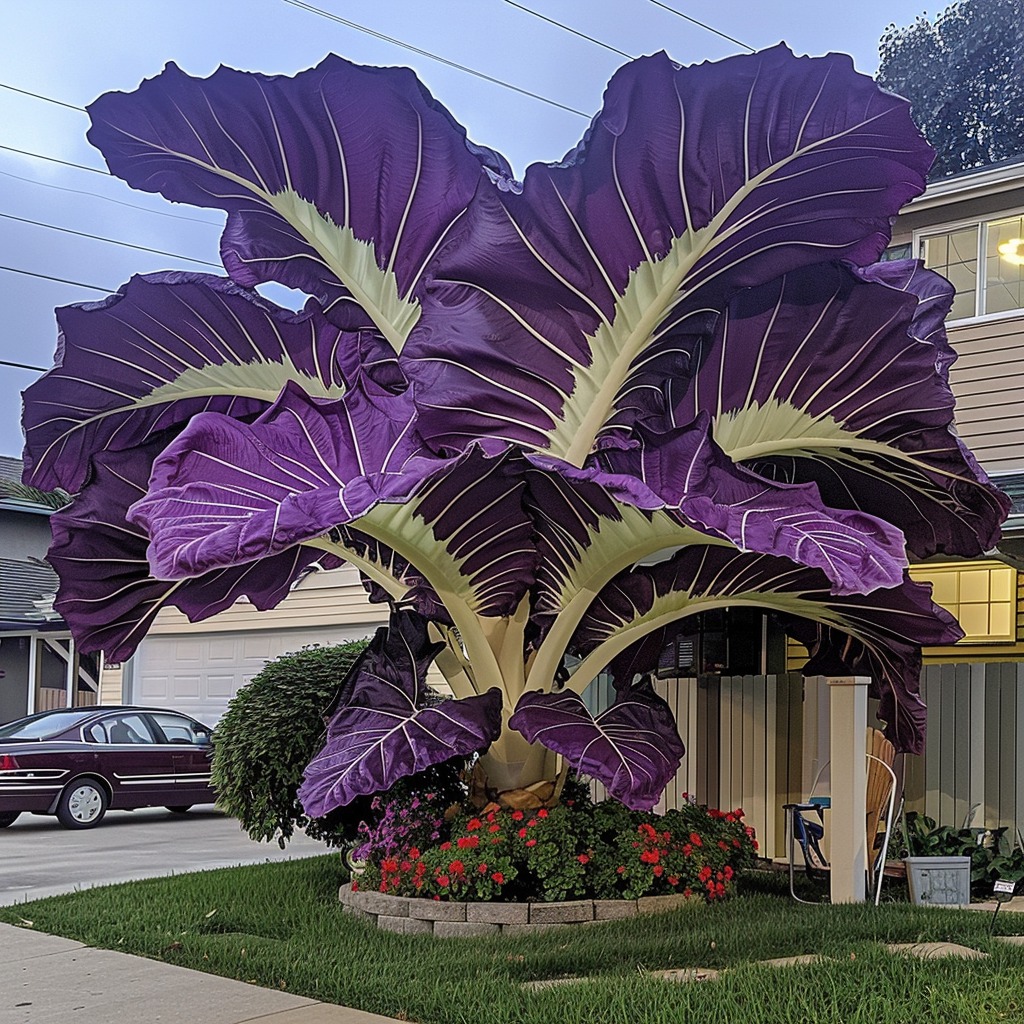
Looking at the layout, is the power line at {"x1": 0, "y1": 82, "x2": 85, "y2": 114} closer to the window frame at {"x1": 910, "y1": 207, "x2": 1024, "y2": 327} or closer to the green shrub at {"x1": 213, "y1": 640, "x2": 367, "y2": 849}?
the green shrub at {"x1": 213, "y1": 640, "x2": 367, "y2": 849}

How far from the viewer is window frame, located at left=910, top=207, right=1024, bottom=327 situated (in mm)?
11305

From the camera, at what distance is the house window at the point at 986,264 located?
11.5 meters

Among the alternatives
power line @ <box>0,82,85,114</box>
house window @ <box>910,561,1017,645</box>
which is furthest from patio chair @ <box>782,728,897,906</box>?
power line @ <box>0,82,85,114</box>

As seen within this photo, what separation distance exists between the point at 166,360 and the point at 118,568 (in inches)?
53.0

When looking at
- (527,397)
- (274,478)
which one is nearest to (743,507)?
(527,397)

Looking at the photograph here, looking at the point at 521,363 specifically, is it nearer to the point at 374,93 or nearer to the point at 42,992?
the point at 374,93

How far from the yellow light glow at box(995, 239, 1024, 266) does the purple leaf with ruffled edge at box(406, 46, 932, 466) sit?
4944 mm

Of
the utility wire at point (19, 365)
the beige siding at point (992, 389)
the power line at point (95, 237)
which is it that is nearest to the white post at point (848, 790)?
the beige siding at point (992, 389)

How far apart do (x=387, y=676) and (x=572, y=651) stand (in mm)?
1365

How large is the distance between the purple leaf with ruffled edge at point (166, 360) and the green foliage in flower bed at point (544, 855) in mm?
2818

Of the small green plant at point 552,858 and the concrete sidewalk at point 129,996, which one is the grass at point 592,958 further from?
the small green plant at point 552,858

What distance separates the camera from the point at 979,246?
→ 458 inches

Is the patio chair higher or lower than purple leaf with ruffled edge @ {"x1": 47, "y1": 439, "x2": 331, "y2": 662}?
lower

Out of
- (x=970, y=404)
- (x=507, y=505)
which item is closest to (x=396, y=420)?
(x=507, y=505)
